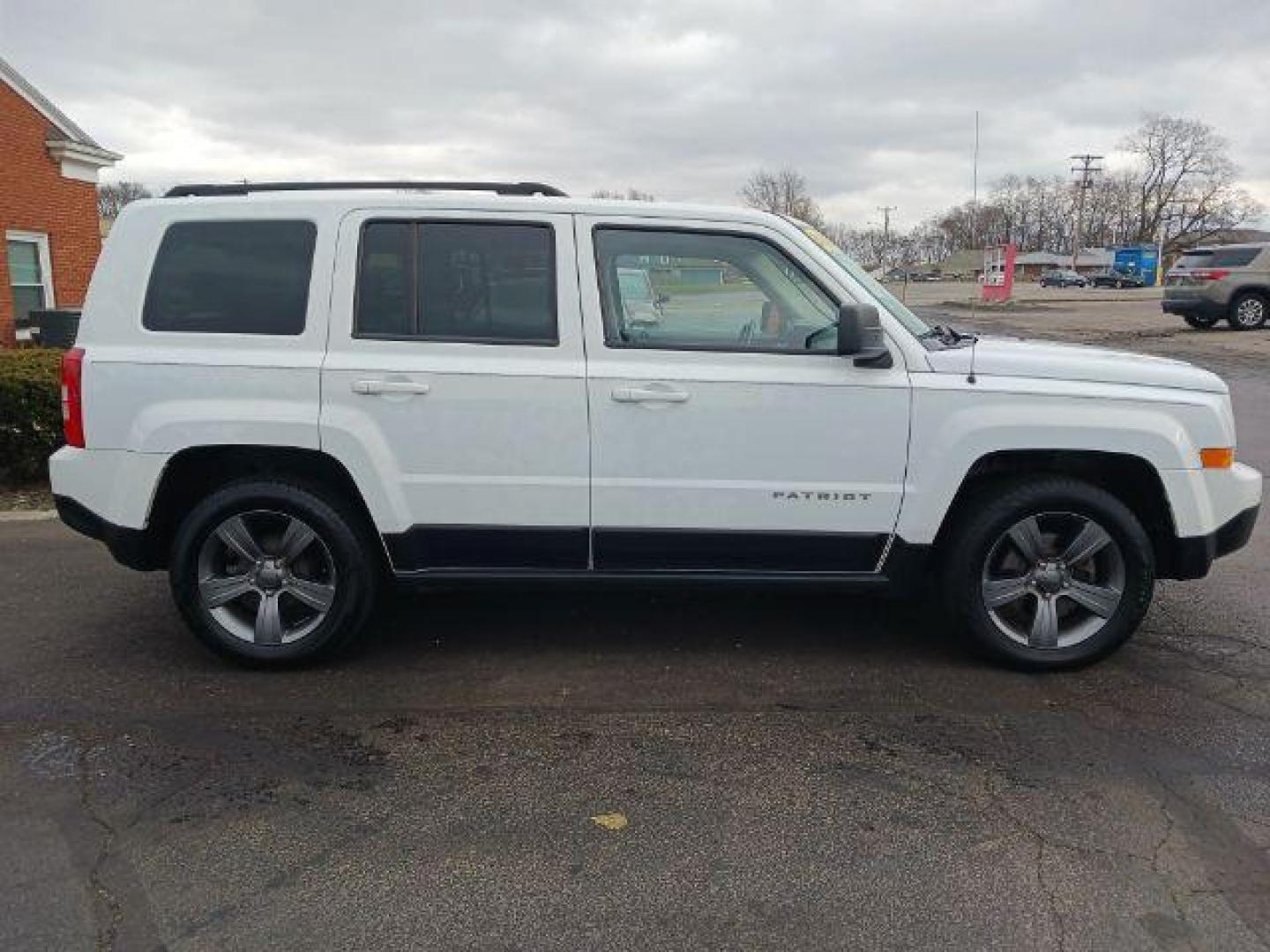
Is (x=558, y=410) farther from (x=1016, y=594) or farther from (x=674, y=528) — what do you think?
(x=1016, y=594)

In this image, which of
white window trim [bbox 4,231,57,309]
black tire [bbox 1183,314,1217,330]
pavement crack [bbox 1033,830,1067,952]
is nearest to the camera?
pavement crack [bbox 1033,830,1067,952]

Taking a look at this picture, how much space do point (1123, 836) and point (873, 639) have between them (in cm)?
168

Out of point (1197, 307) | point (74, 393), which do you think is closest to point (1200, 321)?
point (1197, 307)

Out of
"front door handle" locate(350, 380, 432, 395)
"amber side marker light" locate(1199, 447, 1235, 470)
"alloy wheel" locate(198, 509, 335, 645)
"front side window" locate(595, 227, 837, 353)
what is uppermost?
"front side window" locate(595, 227, 837, 353)

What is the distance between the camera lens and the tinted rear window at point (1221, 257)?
20.4m

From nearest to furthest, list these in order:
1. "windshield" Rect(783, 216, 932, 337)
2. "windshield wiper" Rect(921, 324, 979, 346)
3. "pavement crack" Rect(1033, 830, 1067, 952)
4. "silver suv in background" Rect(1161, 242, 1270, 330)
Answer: "pavement crack" Rect(1033, 830, 1067, 952) → "windshield" Rect(783, 216, 932, 337) → "windshield wiper" Rect(921, 324, 979, 346) → "silver suv in background" Rect(1161, 242, 1270, 330)

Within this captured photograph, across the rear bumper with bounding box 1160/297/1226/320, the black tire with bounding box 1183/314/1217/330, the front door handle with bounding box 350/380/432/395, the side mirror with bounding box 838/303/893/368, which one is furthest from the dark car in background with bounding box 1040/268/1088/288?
the front door handle with bounding box 350/380/432/395

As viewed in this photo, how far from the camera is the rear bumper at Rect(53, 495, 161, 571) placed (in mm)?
4094

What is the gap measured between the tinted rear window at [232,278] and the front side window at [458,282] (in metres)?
0.27

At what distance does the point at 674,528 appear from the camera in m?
4.05

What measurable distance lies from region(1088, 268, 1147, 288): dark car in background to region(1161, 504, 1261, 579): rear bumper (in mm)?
78451

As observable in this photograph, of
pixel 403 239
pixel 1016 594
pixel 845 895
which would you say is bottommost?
pixel 845 895

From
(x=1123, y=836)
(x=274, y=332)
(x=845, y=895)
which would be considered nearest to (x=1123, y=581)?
(x=1123, y=836)

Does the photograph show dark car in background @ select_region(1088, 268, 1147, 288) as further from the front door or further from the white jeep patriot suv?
the front door
